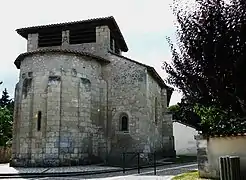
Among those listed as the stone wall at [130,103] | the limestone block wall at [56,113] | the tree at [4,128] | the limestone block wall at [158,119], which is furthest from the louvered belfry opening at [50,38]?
the tree at [4,128]

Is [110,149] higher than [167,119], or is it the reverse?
[167,119]

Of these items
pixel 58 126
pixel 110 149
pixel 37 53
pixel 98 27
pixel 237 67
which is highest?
pixel 98 27

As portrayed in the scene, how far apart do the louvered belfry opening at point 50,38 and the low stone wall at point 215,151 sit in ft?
50.4

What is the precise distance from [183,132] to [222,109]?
25.0 meters

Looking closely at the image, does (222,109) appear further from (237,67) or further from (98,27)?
(98,27)

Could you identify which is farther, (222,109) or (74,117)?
(74,117)

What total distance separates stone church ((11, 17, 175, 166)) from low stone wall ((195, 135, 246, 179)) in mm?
9312

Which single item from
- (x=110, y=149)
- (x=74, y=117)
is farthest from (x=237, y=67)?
(x=110, y=149)

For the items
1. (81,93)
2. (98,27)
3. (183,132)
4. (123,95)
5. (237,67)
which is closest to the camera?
(237,67)

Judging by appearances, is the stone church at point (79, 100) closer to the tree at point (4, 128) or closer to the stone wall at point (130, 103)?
the stone wall at point (130, 103)

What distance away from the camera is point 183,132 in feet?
111

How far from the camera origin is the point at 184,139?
33.6 metres

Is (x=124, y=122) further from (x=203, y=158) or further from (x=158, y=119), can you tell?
(x=203, y=158)

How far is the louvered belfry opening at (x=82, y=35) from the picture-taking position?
21.7 metres
